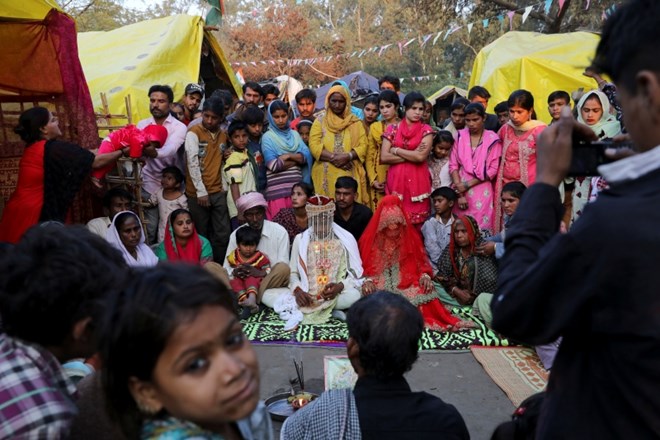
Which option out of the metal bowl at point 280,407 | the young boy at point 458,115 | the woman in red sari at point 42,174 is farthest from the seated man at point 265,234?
the young boy at point 458,115

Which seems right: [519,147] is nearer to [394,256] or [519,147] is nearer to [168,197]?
[394,256]

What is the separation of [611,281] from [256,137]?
5625mm

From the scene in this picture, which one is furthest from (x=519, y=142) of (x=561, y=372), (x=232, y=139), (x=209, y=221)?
(x=561, y=372)

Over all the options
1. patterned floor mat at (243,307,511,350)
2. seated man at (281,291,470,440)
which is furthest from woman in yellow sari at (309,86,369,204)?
seated man at (281,291,470,440)

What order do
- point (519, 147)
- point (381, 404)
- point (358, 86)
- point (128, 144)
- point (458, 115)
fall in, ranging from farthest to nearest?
point (358, 86) < point (458, 115) < point (519, 147) < point (128, 144) < point (381, 404)

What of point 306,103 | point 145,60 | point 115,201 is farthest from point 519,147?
point 145,60

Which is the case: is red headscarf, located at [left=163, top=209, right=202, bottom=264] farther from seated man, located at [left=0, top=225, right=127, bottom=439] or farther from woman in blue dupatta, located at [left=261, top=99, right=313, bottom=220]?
seated man, located at [left=0, top=225, right=127, bottom=439]

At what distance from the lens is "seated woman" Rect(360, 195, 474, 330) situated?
5.48m

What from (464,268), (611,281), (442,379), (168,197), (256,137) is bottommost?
(442,379)

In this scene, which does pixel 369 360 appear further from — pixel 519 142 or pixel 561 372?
pixel 519 142

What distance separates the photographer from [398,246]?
18.4 ft

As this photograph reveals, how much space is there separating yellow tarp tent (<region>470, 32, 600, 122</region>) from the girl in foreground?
966 centimetres

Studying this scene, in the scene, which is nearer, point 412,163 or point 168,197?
point 168,197

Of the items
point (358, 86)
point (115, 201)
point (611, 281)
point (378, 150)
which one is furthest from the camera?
point (358, 86)
